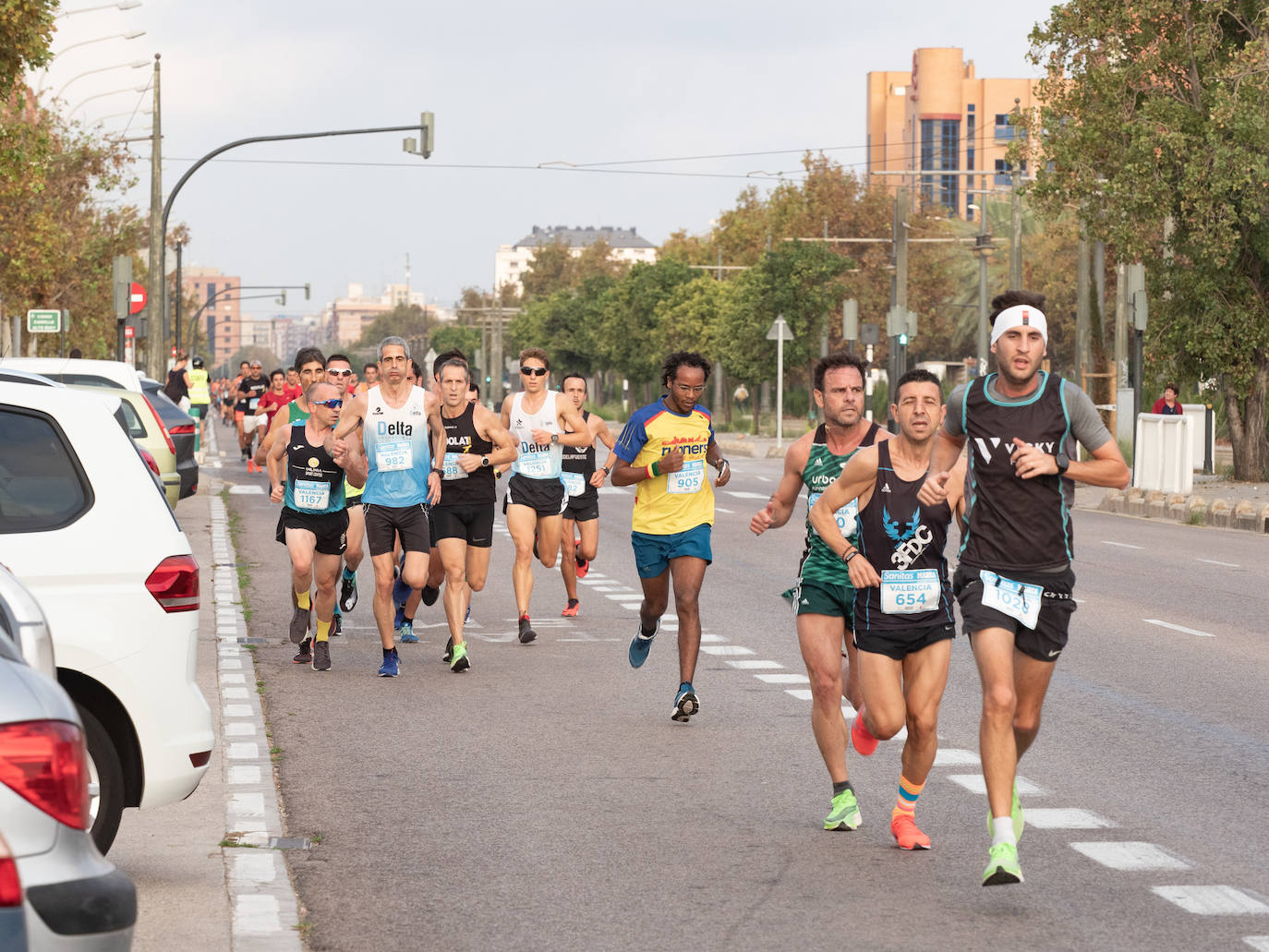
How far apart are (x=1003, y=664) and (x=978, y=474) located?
662mm

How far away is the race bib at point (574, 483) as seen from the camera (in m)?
16.5

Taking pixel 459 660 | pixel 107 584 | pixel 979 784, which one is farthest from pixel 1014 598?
pixel 459 660

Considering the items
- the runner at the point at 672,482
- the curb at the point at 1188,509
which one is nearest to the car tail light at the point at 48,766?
the runner at the point at 672,482

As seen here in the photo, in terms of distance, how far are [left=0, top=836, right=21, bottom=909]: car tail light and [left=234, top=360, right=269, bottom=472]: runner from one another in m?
35.9

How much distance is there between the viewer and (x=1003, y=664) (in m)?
7.01

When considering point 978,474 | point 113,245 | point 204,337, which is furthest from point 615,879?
point 204,337

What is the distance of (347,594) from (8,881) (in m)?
12.3

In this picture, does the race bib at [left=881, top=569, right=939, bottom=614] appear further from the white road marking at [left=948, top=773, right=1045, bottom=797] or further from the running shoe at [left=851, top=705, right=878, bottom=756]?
the white road marking at [left=948, top=773, right=1045, bottom=797]

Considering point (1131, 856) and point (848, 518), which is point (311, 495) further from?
point (1131, 856)

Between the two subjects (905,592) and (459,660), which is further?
(459,660)

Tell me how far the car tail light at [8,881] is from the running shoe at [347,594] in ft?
39.0

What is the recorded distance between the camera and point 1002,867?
21.5 feet

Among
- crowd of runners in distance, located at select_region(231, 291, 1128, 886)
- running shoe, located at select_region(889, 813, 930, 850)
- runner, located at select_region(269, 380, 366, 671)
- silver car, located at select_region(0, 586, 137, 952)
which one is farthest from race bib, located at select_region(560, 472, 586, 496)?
silver car, located at select_region(0, 586, 137, 952)

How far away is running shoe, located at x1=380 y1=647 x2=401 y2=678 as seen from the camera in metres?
12.4
